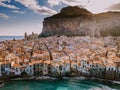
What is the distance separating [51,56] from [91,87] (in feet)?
12.1

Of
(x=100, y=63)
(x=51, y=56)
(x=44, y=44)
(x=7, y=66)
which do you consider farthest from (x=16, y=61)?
(x=100, y=63)

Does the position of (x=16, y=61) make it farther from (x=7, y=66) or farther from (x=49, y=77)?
(x=49, y=77)

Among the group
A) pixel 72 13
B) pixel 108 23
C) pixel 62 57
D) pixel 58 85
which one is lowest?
pixel 58 85

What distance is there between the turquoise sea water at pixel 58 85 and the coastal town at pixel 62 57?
0.84m

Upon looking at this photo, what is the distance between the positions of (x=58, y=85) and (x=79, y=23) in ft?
25.7

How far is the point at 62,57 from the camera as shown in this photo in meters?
11.9

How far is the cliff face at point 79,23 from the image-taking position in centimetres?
1620

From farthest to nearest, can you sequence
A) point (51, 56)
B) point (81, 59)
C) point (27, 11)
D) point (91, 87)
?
point (51, 56) → point (81, 59) → point (27, 11) → point (91, 87)

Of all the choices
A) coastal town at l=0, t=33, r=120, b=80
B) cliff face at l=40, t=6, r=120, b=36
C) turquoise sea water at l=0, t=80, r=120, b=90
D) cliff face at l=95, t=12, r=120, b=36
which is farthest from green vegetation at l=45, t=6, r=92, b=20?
turquoise sea water at l=0, t=80, r=120, b=90

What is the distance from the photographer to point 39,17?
10.8 metres

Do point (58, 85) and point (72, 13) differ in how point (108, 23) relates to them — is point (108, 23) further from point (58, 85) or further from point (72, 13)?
point (58, 85)

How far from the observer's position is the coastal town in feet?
35.1

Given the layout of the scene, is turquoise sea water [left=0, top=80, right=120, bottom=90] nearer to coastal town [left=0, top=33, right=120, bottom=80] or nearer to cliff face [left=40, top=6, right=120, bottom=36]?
coastal town [left=0, top=33, right=120, bottom=80]

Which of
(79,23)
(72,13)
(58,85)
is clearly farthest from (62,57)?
(72,13)
